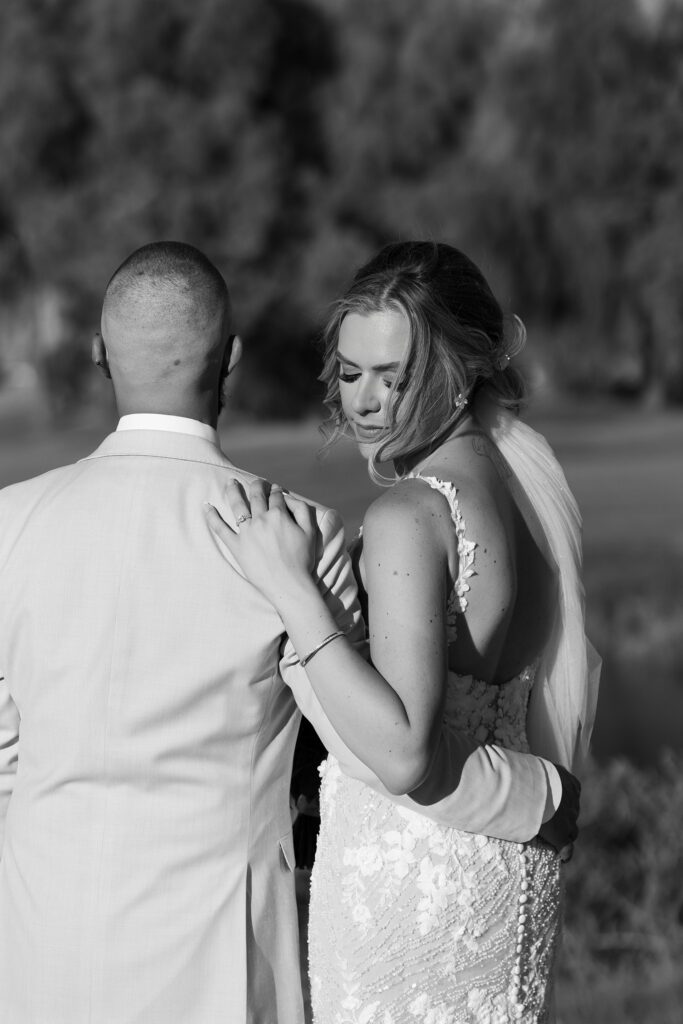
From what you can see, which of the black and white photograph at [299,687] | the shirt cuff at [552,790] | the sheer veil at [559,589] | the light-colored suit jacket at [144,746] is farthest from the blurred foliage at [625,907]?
the light-colored suit jacket at [144,746]

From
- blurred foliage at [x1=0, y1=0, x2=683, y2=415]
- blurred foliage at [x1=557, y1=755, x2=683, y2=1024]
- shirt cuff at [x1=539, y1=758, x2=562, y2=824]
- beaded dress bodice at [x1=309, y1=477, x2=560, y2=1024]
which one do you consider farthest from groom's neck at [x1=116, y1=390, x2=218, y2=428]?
blurred foliage at [x1=0, y1=0, x2=683, y2=415]

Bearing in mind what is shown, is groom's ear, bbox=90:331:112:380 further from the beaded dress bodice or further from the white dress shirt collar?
the beaded dress bodice

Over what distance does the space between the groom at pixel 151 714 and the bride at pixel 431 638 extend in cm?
9

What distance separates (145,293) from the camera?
1988mm

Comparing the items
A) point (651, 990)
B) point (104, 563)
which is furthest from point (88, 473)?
point (651, 990)

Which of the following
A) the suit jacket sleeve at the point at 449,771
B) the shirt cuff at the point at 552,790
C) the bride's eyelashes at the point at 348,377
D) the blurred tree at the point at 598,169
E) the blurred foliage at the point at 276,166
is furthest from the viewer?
the blurred foliage at the point at 276,166

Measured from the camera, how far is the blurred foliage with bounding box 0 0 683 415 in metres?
21.5

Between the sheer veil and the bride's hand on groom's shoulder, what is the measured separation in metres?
0.53

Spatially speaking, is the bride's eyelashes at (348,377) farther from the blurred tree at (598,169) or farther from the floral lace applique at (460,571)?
the blurred tree at (598,169)

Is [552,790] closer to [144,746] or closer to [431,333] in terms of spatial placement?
[144,746]

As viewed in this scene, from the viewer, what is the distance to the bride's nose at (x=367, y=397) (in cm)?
225

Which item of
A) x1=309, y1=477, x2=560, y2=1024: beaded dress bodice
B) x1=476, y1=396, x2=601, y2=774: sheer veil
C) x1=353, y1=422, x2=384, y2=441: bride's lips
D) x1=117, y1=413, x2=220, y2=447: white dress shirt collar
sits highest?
x1=117, y1=413, x2=220, y2=447: white dress shirt collar

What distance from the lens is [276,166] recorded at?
2575 centimetres

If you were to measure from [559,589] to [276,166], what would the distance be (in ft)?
80.5
